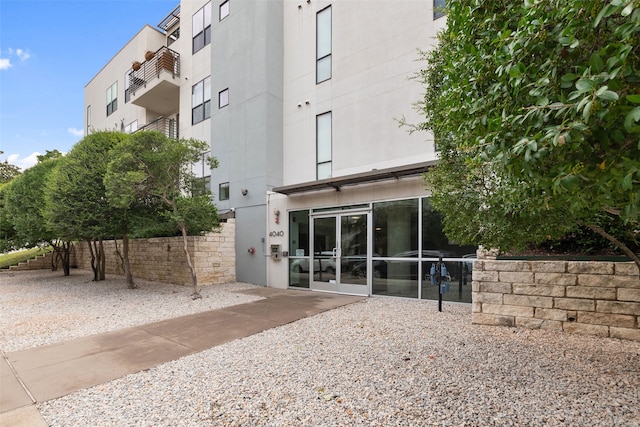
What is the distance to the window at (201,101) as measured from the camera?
14.0 m

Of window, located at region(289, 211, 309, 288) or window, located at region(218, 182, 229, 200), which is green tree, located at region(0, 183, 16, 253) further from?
window, located at region(289, 211, 309, 288)

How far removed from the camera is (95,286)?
1158cm

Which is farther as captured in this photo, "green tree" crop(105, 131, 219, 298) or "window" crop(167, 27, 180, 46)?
"window" crop(167, 27, 180, 46)

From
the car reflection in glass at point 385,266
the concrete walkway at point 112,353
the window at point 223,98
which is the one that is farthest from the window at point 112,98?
the car reflection in glass at point 385,266

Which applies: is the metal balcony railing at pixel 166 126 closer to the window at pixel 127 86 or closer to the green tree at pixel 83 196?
the window at pixel 127 86

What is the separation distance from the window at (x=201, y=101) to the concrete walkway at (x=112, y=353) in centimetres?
1003

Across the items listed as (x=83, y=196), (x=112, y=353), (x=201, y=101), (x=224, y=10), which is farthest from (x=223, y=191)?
(x=112, y=353)

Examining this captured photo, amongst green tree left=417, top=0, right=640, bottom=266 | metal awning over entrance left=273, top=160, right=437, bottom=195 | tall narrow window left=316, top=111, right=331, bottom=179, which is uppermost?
tall narrow window left=316, top=111, right=331, bottom=179

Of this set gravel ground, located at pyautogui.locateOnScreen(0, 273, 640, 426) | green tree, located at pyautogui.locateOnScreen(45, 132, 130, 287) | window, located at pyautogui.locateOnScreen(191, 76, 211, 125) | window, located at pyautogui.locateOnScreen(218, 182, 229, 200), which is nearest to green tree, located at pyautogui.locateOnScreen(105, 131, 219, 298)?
green tree, located at pyautogui.locateOnScreen(45, 132, 130, 287)

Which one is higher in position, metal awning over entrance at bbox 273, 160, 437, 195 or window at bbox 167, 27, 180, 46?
window at bbox 167, 27, 180, 46

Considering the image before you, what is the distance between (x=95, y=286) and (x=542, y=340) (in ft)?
44.3

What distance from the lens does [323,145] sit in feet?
34.7

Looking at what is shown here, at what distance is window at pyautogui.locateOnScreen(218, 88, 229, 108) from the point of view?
1266 cm

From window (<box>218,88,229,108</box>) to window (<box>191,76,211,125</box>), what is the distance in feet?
4.11
